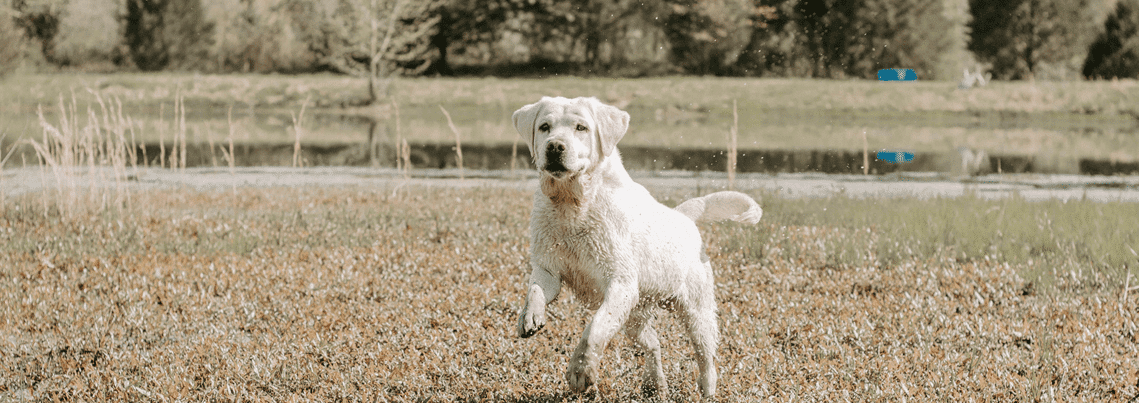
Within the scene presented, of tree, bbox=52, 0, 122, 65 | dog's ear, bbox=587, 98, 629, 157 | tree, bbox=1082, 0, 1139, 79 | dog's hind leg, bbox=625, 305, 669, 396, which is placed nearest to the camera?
dog's ear, bbox=587, 98, 629, 157

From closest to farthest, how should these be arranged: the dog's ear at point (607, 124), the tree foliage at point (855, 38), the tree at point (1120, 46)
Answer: the dog's ear at point (607, 124)
the tree foliage at point (855, 38)
the tree at point (1120, 46)

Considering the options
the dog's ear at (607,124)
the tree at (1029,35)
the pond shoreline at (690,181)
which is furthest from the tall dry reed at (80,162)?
the tree at (1029,35)

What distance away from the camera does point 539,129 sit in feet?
14.9

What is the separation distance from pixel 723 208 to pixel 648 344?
1.02 metres

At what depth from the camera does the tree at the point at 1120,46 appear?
179 ft

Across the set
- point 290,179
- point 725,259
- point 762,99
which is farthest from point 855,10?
point 725,259

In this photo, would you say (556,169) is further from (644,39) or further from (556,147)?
(644,39)

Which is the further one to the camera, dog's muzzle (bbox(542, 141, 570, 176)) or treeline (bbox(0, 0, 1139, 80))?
treeline (bbox(0, 0, 1139, 80))

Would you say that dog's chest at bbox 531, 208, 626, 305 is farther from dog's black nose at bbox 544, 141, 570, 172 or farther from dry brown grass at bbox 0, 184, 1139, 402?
dry brown grass at bbox 0, 184, 1139, 402

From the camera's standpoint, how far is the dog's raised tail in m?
5.64

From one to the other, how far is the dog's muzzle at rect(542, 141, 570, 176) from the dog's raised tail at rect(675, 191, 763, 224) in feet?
4.95

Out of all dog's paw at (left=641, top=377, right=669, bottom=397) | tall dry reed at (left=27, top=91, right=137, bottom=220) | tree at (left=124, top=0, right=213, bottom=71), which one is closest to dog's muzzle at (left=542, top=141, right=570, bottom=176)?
dog's paw at (left=641, top=377, right=669, bottom=397)

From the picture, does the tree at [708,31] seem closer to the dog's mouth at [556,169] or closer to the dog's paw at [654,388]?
the dog's paw at [654,388]

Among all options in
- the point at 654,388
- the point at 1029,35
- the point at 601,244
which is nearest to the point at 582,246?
the point at 601,244
